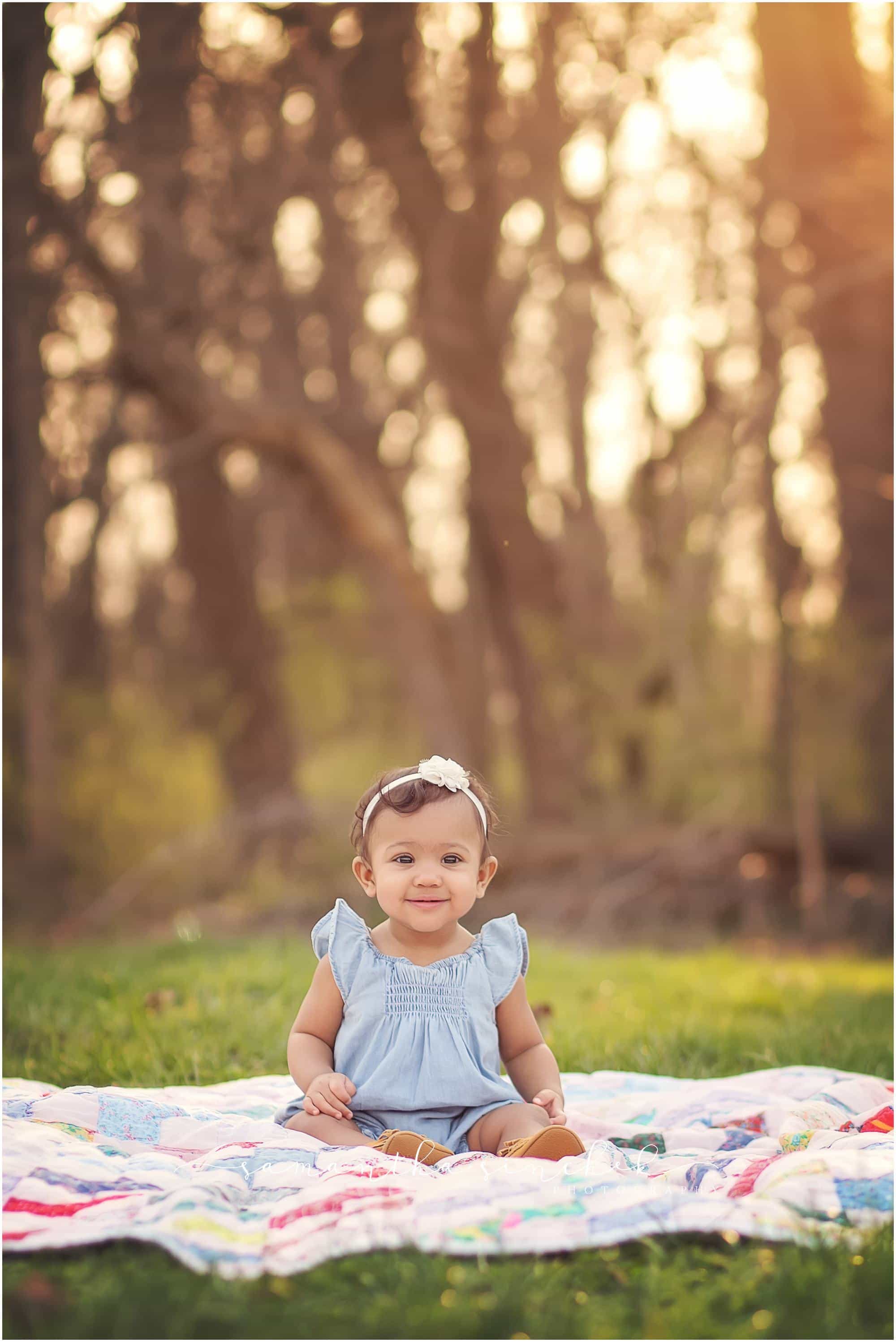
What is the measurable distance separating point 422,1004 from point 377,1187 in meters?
0.68

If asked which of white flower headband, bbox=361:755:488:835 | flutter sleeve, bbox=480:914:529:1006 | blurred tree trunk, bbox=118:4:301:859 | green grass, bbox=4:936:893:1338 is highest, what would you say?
blurred tree trunk, bbox=118:4:301:859

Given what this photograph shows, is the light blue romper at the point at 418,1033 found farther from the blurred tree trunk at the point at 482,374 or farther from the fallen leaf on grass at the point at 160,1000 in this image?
the blurred tree trunk at the point at 482,374

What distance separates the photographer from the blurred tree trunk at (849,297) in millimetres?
8039

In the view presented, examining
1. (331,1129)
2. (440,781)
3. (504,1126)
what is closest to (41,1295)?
(331,1129)

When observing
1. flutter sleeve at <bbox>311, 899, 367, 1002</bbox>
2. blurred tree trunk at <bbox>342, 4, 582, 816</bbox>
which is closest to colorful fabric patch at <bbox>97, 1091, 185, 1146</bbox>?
flutter sleeve at <bbox>311, 899, 367, 1002</bbox>

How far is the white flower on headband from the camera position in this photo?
2.77 meters

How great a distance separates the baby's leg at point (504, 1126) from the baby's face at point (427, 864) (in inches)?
16.1

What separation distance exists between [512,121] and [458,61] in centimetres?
60

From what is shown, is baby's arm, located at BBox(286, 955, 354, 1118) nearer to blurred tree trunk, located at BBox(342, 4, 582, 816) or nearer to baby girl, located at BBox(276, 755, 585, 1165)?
baby girl, located at BBox(276, 755, 585, 1165)

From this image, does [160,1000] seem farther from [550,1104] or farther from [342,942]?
[550,1104]

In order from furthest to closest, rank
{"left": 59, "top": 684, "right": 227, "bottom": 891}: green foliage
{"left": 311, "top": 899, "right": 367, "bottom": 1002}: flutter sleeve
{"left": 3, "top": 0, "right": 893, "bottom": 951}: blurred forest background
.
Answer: {"left": 59, "top": 684, "right": 227, "bottom": 891}: green foliage → {"left": 3, "top": 0, "right": 893, "bottom": 951}: blurred forest background → {"left": 311, "top": 899, "right": 367, "bottom": 1002}: flutter sleeve

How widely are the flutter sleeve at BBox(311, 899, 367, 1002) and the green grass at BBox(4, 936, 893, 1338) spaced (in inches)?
30.7

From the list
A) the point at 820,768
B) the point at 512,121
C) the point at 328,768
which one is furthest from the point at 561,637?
the point at 328,768

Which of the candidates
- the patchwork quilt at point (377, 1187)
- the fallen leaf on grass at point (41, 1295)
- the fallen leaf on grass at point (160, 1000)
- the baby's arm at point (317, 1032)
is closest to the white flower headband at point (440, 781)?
the baby's arm at point (317, 1032)
